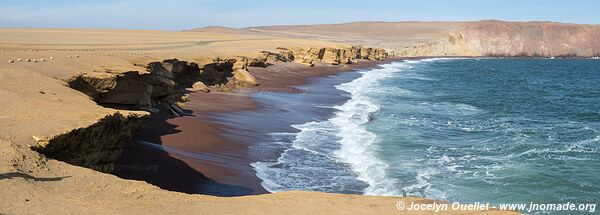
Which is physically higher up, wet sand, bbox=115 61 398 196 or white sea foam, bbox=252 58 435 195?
wet sand, bbox=115 61 398 196

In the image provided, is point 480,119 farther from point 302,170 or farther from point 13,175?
point 13,175

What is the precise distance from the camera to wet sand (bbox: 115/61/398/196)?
417 inches

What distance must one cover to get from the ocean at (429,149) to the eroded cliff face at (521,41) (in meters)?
119

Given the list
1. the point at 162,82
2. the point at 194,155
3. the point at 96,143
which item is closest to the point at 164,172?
the point at 194,155

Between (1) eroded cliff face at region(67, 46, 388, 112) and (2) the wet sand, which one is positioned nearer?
(2) the wet sand

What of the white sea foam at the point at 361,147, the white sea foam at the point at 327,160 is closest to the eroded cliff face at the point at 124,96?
the white sea foam at the point at 327,160

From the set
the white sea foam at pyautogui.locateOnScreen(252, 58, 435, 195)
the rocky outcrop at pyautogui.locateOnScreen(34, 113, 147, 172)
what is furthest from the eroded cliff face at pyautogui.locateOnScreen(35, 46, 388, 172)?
the white sea foam at pyautogui.locateOnScreen(252, 58, 435, 195)

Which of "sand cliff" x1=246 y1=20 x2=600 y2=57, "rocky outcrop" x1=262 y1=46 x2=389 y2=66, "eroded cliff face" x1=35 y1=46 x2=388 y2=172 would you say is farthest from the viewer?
"sand cliff" x1=246 y1=20 x2=600 y2=57

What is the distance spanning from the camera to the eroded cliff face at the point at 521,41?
144 meters

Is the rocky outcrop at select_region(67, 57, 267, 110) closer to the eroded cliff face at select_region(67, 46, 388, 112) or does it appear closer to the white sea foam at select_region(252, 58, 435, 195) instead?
the eroded cliff face at select_region(67, 46, 388, 112)

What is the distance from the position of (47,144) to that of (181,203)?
90.8 inches

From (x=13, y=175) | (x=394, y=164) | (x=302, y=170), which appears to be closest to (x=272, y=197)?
(x=13, y=175)

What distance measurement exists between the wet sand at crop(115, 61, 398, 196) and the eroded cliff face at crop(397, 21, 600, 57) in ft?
421

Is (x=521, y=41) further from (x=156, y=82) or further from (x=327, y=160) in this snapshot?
(x=327, y=160)
